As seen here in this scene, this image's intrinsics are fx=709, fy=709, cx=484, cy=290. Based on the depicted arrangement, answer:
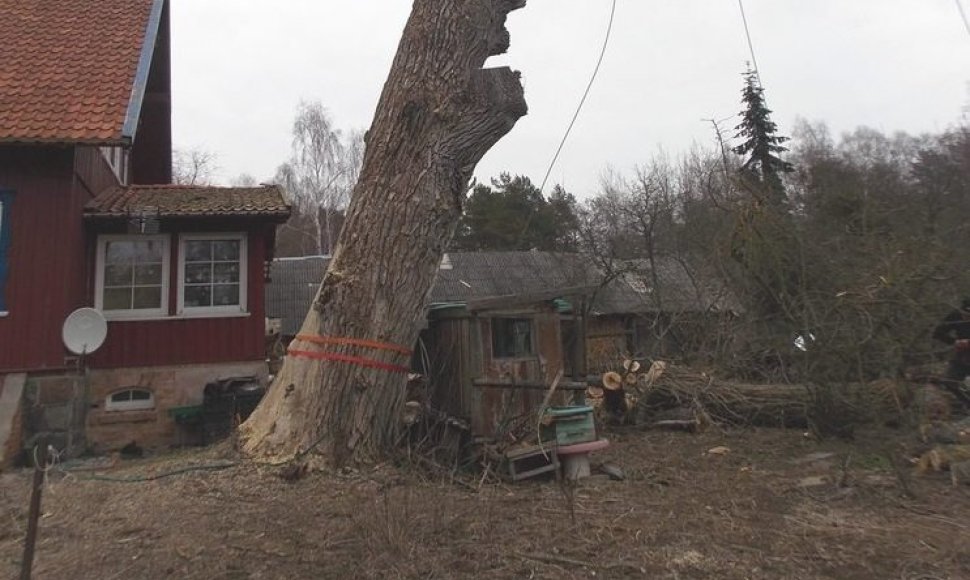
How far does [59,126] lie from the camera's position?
354 inches

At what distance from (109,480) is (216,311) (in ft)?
18.0

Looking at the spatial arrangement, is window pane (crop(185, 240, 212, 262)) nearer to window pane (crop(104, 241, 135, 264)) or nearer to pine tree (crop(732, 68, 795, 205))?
window pane (crop(104, 241, 135, 264))

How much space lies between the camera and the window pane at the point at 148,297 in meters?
10.6

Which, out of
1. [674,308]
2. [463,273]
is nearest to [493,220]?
[463,273]

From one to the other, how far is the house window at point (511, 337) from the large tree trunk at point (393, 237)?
5.05ft

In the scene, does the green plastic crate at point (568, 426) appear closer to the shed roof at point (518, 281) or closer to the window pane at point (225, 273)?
the window pane at point (225, 273)

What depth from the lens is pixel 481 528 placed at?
14.8 ft

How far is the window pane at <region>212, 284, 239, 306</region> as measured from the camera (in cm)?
1080

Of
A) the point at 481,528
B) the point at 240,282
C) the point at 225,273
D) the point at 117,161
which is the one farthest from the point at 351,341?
the point at 117,161

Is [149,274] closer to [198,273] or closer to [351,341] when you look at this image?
[198,273]

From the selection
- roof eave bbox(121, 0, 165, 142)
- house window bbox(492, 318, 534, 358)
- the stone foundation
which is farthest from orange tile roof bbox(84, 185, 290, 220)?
house window bbox(492, 318, 534, 358)

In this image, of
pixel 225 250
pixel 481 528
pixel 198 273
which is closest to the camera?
pixel 481 528

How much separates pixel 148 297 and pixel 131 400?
5.02 feet

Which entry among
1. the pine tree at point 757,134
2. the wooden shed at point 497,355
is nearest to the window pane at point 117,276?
the wooden shed at point 497,355
